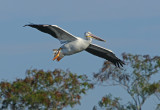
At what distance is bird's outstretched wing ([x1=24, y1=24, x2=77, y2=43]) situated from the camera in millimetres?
17253

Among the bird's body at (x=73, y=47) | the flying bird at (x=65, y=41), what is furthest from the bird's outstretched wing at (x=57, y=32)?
the bird's body at (x=73, y=47)

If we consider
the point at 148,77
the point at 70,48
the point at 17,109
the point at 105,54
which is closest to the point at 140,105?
the point at 148,77

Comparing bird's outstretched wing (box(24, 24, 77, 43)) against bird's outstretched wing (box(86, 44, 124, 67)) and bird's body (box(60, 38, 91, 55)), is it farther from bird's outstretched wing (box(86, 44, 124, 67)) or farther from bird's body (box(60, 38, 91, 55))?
bird's outstretched wing (box(86, 44, 124, 67))

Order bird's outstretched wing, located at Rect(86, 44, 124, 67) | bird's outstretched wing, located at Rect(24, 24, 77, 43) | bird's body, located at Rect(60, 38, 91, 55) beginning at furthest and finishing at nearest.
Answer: bird's outstretched wing, located at Rect(86, 44, 124, 67), bird's body, located at Rect(60, 38, 91, 55), bird's outstretched wing, located at Rect(24, 24, 77, 43)

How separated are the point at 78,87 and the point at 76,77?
449 millimetres

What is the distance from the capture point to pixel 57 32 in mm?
17453

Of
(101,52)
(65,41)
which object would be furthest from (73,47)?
(101,52)

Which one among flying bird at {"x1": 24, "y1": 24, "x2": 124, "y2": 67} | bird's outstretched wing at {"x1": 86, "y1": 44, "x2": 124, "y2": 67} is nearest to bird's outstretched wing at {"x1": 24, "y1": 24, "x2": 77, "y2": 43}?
flying bird at {"x1": 24, "y1": 24, "x2": 124, "y2": 67}

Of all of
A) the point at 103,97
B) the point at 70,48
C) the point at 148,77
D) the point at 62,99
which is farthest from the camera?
the point at 148,77

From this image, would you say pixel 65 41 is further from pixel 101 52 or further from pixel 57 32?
pixel 101 52

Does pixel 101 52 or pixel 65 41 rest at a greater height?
pixel 101 52

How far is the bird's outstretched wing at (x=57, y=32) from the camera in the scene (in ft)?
56.6

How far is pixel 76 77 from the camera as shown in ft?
66.7

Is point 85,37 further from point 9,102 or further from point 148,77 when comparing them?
point 148,77
